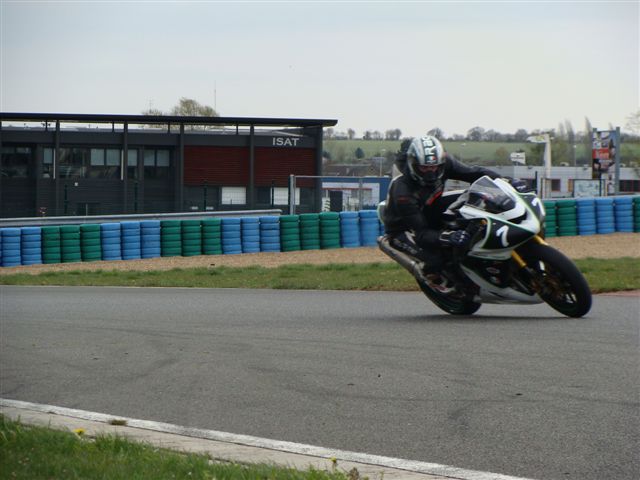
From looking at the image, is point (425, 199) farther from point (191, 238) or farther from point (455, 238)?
point (191, 238)

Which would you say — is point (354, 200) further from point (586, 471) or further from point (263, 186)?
point (586, 471)

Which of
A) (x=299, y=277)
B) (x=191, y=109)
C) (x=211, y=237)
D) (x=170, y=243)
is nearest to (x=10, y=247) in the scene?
(x=170, y=243)

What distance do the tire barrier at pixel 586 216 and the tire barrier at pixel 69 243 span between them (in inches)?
540

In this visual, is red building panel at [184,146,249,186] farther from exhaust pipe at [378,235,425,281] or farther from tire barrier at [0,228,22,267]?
exhaust pipe at [378,235,425,281]

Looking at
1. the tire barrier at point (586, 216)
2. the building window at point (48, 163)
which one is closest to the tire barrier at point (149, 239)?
the tire barrier at point (586, 216)

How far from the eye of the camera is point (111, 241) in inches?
1037

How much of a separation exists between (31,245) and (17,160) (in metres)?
23.1

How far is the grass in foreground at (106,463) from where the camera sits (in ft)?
15.6

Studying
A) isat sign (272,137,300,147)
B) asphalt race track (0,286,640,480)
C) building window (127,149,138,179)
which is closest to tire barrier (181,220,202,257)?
asphalt race track (0,286,640,480)

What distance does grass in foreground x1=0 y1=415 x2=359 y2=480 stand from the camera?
4758 mm

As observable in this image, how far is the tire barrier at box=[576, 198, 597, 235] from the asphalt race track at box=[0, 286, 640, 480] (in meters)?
17.8

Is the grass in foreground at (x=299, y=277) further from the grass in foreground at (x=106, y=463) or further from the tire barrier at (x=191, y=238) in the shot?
the grass in foreground at (x=106, y=463)

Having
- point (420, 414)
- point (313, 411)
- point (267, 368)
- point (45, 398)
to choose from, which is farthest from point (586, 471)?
point (45, 398)

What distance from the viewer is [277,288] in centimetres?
1616
